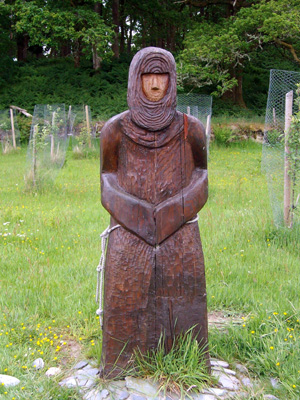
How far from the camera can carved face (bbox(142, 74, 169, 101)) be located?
7.91 ft

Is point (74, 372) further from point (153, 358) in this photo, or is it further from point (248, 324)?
point (248, 324)

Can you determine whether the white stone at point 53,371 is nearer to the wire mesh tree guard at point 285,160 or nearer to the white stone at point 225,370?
the white stone at point 225,370

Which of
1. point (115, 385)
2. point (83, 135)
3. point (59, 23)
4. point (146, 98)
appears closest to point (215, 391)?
point (115, 385)

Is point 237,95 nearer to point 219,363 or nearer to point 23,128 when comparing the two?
point 23,128

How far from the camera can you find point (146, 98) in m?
2.42

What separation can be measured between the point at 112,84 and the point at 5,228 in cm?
1626

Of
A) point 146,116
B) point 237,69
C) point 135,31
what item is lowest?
point 146,116

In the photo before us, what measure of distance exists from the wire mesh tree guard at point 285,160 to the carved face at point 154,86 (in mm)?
2907

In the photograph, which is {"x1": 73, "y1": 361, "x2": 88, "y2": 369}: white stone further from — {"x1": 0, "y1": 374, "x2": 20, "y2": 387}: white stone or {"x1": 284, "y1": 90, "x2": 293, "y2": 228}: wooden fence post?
{"x1": 284, "y1": 90, "x2": 293, "y2": 228}: wooden fence post

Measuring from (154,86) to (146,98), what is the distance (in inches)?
3.3

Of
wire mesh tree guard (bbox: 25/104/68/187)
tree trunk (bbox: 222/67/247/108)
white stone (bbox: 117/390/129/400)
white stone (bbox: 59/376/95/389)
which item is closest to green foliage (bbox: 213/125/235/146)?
tree trunk (bbox: 222/67/247/108)

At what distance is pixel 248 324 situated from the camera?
321 cm

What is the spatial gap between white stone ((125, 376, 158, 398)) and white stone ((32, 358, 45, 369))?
2.30ft

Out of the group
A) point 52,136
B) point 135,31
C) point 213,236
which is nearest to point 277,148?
point 213,236
